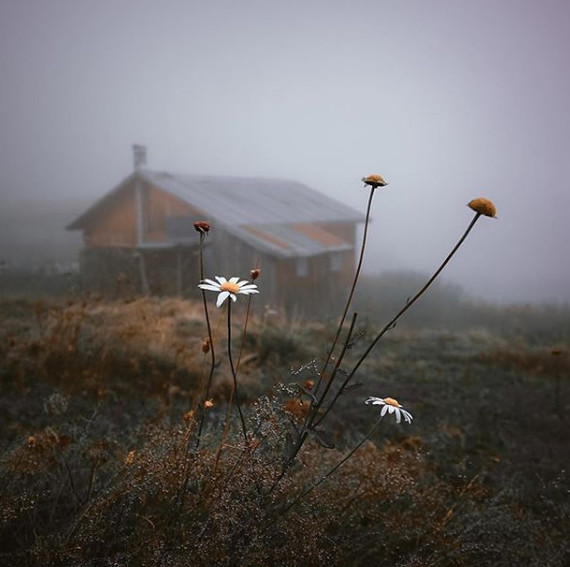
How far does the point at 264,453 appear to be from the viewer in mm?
2408

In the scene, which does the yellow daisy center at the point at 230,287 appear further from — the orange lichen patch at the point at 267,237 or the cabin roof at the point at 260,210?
the orange lichen patch at the point at 267,237

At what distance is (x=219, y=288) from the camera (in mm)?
1824

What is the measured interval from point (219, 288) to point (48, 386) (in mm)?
3912

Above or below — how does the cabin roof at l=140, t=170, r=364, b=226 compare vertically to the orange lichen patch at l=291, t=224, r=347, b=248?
above

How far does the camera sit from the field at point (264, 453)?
196 centimetres

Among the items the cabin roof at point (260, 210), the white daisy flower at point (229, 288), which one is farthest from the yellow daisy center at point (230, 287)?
the cabin roof at point (260, 210)

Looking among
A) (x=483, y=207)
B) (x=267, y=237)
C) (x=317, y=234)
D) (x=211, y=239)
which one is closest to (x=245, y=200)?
(x=317, y=234)

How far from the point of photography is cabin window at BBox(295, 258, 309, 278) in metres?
16.6

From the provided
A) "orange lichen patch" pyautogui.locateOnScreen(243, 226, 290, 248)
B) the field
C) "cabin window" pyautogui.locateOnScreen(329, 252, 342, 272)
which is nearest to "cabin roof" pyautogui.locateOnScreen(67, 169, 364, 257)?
"orange lichen patch" pyautogui.locateOnScreen(243, 226, 290, 248)

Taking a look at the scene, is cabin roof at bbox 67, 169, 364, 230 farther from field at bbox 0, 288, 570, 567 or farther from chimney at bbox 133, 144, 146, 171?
field at bbox 0, 288, 570, 567

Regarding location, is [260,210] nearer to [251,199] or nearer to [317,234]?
[251,199]

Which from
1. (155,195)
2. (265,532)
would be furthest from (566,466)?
(155,195)

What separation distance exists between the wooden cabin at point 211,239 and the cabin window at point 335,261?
0.04 meters

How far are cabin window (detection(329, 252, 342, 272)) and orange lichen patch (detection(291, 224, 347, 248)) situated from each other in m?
0.45
